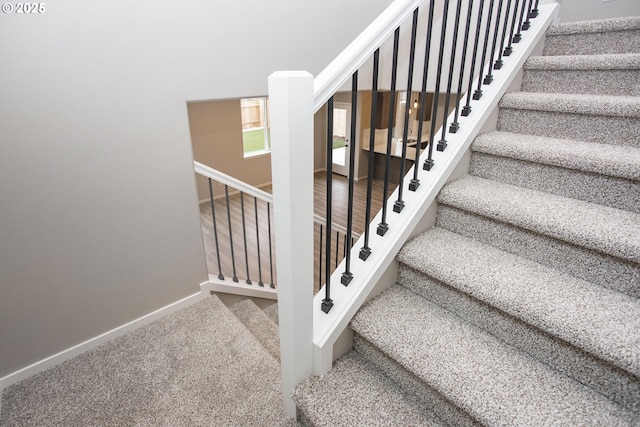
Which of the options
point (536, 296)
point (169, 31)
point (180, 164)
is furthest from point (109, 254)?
point (536, 296)

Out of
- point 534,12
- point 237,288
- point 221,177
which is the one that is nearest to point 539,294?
point 534,12

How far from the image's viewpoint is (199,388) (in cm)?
176

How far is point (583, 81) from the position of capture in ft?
5.21

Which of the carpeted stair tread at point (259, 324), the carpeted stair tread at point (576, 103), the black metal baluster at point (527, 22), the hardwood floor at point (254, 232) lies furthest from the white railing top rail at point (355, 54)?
the hardwood floor at point (254, 232)

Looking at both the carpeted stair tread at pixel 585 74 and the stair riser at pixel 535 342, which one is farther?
the carpeted stair tread at pixel 585 74

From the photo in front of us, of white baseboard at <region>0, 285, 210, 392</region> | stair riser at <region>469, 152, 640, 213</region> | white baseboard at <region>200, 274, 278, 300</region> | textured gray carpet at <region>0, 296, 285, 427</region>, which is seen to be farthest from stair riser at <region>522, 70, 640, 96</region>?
white baseboard at <region>0, 285, 210, 392</region>

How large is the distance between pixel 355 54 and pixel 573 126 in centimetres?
108

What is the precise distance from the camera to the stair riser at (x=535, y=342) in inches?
34.3

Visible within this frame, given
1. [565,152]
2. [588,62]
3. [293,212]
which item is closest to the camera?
[293,212]

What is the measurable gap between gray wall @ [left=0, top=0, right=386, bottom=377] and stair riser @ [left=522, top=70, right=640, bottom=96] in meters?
1.41

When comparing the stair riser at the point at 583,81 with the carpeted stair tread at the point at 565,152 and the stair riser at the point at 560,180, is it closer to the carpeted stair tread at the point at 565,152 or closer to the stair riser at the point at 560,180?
the carpeted stair tread at the point at 565,152

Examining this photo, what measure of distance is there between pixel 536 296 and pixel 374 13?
2490mm

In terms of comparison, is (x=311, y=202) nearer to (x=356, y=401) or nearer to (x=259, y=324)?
(x=356, y=401)

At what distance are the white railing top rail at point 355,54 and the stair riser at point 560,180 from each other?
731 mm
